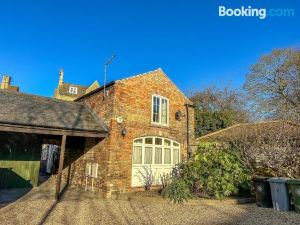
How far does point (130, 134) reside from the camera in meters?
11.9

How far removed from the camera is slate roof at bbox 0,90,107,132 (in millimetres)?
9332

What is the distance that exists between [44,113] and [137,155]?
4.79m

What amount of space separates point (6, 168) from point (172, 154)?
8.86 m

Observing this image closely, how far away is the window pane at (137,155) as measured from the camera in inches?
468

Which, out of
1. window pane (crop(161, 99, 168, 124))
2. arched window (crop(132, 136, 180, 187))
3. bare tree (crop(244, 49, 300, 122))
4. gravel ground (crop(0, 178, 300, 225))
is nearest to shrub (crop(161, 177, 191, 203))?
gravel ground (crop(0, 178, 300, 225))

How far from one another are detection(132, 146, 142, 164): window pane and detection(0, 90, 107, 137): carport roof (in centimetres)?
188

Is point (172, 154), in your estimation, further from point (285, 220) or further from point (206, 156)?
point (285, 220)

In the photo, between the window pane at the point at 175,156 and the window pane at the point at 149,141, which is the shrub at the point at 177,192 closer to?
the window pane at the point at 149,141

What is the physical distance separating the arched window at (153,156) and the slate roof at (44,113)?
2.16 metres

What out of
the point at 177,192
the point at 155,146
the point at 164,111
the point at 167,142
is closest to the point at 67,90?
the point at 164,111

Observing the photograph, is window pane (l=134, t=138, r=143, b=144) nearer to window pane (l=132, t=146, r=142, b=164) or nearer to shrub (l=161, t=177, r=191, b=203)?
window pane (l=132, t=146, r=142, b=164)

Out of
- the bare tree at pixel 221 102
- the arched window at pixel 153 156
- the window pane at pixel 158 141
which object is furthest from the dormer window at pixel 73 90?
the window pane at pixel 158 141

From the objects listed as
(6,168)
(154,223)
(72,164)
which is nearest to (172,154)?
(72,164)

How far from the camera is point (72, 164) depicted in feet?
46.6
